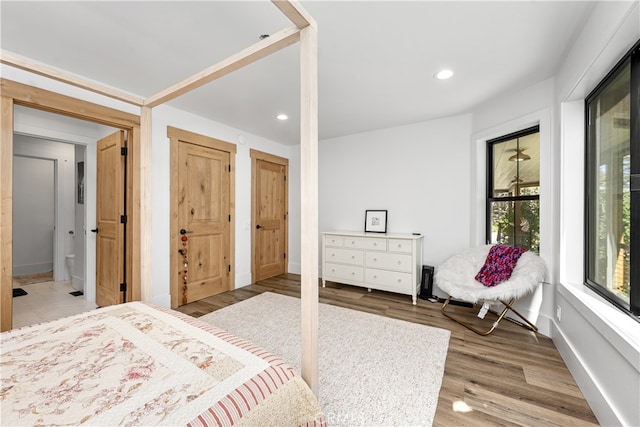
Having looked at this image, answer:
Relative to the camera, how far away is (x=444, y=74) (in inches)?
93.9

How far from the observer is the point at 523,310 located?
266 cm

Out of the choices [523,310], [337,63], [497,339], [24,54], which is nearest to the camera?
[24,54]

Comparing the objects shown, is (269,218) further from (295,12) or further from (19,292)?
(295,12)

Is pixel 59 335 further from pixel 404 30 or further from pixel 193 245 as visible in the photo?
pixel 404 30

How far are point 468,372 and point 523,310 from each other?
4.14 ft

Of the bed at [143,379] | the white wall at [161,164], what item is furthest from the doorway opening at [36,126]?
the bed at [143,379]

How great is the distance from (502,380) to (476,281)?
120 cm

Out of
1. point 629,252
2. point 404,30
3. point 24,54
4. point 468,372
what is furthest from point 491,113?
point 24,54

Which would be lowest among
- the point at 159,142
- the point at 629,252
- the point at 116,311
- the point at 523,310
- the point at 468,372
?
the point at 468,372

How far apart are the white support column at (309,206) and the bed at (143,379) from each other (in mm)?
166

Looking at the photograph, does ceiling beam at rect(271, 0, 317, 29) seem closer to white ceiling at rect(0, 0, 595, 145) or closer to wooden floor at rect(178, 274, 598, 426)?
white ceiling at rect(0, 0, 595, 145)

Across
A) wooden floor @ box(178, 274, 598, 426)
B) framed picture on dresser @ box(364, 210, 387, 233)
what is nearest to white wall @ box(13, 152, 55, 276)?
wooden floor @ box(178, 274, 598, 426)

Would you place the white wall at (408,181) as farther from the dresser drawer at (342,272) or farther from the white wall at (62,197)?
the white wall at (62,197)

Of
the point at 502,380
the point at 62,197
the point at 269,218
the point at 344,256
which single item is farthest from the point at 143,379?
the point at 62,197
